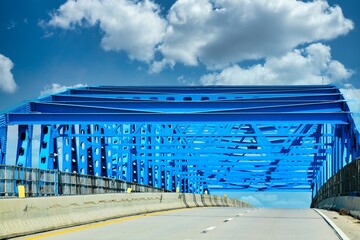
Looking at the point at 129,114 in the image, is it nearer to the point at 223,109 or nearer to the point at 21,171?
the point at 223,109

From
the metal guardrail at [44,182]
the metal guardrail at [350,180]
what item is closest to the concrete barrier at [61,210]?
the metal guardrail at [44,182]

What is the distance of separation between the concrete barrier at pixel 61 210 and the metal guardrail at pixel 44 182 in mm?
2397

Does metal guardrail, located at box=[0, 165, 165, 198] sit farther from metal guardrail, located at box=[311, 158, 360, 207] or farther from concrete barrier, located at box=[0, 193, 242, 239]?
metal guardrail, located at box=[311, 158, 360, 207]

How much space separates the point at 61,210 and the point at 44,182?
20.1ft

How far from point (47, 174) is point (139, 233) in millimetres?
8612

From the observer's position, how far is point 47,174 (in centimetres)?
2155

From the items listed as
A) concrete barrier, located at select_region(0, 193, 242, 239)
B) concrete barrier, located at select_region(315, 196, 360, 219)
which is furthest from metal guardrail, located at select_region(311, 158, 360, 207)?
concrete barrier, located at select_region(0, 193, 242, 239)

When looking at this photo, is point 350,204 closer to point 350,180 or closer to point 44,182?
point 350,180

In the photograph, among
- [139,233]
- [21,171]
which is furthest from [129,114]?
[139,233]

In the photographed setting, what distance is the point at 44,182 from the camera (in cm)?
2131

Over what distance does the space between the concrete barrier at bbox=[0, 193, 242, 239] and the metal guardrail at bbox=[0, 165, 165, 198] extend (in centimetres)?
240

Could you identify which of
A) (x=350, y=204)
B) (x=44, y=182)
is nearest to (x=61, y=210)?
(x=44, y=182)

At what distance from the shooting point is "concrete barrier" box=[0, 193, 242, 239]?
12.6m

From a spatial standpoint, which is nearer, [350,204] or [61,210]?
[61,210]
